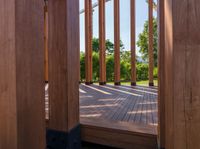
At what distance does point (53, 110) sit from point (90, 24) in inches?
205

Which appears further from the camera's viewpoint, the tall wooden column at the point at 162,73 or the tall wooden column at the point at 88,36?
the tall wooden column at the point at 88,36

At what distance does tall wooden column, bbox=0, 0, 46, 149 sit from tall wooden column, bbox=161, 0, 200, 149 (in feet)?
2.83

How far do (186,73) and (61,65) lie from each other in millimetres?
1252

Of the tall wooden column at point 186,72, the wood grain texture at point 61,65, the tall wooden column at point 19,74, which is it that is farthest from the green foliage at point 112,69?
the tall wooden column at point 186,72

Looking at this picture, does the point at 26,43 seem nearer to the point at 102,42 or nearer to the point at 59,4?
the point at 59,4

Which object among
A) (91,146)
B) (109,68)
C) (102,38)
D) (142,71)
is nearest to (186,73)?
(91,146)

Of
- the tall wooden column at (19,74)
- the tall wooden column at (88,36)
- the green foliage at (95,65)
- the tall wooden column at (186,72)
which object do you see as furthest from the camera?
the green foliage at (95,65)

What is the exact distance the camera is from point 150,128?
1868mm

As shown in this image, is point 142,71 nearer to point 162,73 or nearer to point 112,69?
point 112,69

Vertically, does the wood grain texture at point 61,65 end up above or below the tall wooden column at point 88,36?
below

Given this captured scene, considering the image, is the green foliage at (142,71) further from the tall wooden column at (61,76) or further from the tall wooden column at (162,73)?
the tall wooden column at (162,73)

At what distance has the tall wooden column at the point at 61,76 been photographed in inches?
71.1

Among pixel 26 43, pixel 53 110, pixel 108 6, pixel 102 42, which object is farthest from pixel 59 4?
pixel 108 6

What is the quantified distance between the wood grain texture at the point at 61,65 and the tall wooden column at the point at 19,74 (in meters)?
0.53
